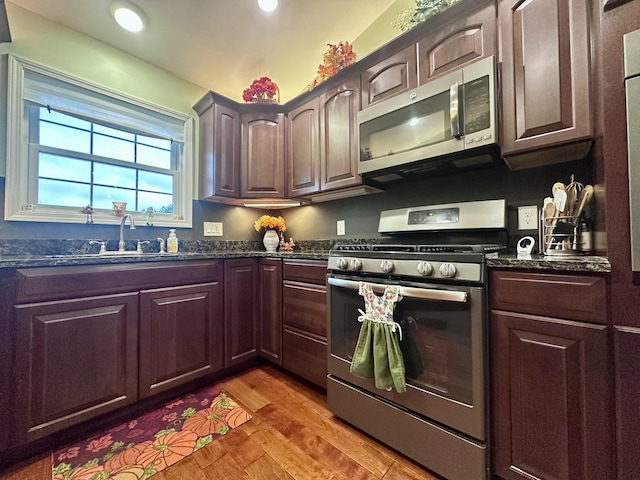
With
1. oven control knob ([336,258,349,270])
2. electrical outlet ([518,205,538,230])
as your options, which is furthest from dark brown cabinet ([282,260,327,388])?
electrical outlet ([518,205,538,230])

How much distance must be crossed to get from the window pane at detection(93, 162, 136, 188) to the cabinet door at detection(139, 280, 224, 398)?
1.08m

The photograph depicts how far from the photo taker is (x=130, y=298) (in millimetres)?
1498

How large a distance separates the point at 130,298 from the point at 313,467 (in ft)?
4.23

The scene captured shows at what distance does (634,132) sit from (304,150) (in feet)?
6.08

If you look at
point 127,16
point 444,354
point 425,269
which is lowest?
point 444,354

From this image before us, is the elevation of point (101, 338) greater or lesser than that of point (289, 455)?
greater

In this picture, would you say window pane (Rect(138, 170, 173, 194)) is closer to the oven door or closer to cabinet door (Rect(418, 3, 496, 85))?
the oven door

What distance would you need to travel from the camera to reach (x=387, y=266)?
4.17ft

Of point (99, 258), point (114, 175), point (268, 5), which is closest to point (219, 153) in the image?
point (114, 175)

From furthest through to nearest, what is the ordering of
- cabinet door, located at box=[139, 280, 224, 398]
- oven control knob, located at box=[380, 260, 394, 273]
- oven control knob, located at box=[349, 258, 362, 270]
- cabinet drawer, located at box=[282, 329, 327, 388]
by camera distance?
cabinet drawer, located at box=[282, 329, 327, 388] → cabinet door, located at box=[139, 280, 224, 398] → oven control knob, located at box=[349, 258, 362, 270] → oven control knob, located at box=[380, 260, 394, 273]

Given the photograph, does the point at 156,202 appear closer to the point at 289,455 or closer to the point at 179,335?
the point at 179,335

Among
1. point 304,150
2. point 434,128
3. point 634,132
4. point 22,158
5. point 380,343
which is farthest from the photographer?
point 304,150

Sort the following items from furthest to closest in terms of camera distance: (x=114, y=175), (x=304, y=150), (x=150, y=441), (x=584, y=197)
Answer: (x=304, y=150), (x=114, y=175), (x=150, y=441), (x=584, y=197)

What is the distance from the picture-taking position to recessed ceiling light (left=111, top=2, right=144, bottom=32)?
1781mm
